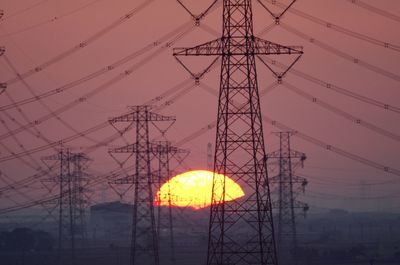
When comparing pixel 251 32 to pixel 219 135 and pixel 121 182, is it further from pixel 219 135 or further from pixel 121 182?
pixel 121 182

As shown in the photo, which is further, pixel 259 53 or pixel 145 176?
pixel 145 176

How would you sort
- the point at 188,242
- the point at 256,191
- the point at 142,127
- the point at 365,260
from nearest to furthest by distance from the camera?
the point at 256,191, the point at 142,127, the point at 365,260, the point at 188,242

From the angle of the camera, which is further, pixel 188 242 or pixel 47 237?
pixel 188 242

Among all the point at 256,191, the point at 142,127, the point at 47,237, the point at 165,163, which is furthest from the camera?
the point at 47,237

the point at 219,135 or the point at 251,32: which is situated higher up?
the point at 251,32

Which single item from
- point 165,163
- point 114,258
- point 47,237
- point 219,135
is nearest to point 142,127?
point 165,163

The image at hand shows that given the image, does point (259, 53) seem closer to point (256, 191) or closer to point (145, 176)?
point (256, 191)

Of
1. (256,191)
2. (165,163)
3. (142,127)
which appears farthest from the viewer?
(165,163)

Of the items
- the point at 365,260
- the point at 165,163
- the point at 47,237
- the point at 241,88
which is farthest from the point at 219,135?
the point at 47,237

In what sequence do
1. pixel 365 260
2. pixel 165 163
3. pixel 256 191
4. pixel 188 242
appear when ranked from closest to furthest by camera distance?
pixel 256 191 → pixel 165 163 → pixel 365 260 → pixel 188 242
